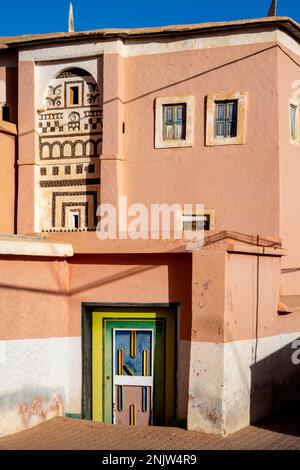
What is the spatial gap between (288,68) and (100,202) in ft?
15.3

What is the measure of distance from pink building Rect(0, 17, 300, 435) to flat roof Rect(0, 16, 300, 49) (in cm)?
4

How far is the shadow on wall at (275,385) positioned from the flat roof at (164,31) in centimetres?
610

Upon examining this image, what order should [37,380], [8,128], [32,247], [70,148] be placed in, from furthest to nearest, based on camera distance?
[70,148] < [8,128] < [37,380] < [32,247]

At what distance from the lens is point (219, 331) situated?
382 inches

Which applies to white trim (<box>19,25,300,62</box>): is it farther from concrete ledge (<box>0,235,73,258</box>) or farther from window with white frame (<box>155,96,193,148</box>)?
concrete ledge (<box>0,235,73,258</box>)

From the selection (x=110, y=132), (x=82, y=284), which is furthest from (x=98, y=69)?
(x=82, y=284)

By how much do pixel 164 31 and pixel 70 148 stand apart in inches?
120

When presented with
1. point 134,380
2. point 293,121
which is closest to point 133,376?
point 134,380

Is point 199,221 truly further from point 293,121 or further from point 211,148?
point 293,121

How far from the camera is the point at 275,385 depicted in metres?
11.4

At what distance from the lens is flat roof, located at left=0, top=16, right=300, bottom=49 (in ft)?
42.1

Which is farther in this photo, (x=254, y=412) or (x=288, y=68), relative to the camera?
(x=288, y=68)
